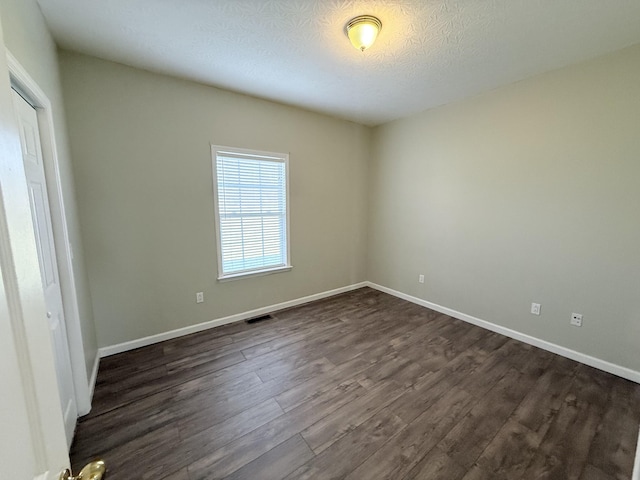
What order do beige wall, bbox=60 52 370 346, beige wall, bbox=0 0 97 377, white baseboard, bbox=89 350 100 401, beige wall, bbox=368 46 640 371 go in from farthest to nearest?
beige wall, bbox=60 52 370 346 → beige wall, bbox=368 46 640 371 → white baseboard, bbox=89 350 100 401 → beige wall, bbox=0 0 97 377

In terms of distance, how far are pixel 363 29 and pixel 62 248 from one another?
2.46 metres

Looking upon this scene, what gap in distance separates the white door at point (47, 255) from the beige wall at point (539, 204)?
369cm

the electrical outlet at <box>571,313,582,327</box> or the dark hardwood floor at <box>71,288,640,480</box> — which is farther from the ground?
the electrical outlet at <box>571,313,582,327</box>

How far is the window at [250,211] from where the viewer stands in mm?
3013

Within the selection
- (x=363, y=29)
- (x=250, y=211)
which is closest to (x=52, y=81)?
(x=250, y=211)

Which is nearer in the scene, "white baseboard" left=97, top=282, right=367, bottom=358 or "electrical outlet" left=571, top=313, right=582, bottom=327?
"electrical outlet" left=571, top=313, right=582, bottom=327

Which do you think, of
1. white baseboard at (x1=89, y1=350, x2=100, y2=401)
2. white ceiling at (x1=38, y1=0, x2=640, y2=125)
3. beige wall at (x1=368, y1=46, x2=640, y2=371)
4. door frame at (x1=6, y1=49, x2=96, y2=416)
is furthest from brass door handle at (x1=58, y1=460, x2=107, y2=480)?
beige wall at (x1=368, y1=46, x2=640, y2=371)

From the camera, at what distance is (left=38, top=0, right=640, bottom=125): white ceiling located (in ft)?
5.55

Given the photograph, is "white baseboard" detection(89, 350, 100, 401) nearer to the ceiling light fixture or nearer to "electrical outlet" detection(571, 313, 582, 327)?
the ceiling light fixture

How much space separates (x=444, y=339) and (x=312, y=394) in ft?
5.28

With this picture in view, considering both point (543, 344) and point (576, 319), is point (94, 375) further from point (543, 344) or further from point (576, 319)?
point (576, 319)

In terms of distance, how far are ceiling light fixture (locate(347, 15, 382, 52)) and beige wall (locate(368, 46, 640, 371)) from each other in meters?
1.81

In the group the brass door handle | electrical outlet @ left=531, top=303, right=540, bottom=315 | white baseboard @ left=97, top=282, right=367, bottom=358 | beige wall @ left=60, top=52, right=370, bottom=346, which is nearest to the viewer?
the brass door handle

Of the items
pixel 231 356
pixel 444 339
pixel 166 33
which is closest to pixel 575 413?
pixel 444 339
